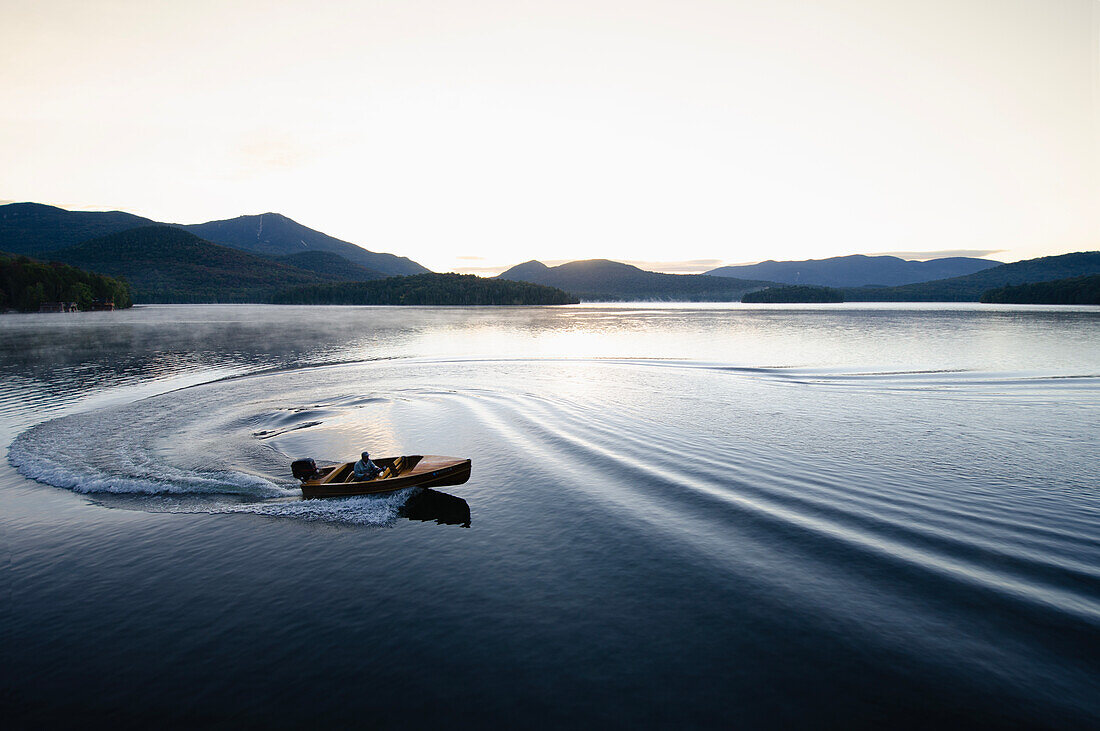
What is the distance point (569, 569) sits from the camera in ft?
56.7

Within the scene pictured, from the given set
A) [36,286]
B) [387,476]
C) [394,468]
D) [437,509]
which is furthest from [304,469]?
[36,286]

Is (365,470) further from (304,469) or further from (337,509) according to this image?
(304,469)

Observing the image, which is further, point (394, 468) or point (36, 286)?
point (36, 286)

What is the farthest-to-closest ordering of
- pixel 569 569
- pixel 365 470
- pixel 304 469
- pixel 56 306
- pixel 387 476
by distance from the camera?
pixel 56 306
pixel 304 469
pixel 387 476
pixel 365 470
pixel 569 569

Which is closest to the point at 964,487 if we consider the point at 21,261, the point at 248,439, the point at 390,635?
the point at 390,635

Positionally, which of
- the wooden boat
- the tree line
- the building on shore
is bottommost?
the wooden boat

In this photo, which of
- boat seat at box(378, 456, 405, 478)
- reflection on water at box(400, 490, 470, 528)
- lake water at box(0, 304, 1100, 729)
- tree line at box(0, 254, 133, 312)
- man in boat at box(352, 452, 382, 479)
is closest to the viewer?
lake water at box(0, 304, 1100, 729)

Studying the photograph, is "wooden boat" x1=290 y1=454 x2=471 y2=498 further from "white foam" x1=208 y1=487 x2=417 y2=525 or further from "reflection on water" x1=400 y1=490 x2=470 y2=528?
"reflection on water" x1=400 y1=490 x2=470 y2=528

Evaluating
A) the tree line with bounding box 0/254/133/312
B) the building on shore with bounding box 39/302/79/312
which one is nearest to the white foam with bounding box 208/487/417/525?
the tree line with bounding box 0/254/133/312

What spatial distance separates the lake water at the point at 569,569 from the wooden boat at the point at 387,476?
86 centimetres

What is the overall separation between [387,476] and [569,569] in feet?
33.3

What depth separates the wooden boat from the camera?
73.9 ft

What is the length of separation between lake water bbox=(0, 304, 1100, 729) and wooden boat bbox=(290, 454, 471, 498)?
0.86 m

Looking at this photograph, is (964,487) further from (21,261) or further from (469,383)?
(21,261)
